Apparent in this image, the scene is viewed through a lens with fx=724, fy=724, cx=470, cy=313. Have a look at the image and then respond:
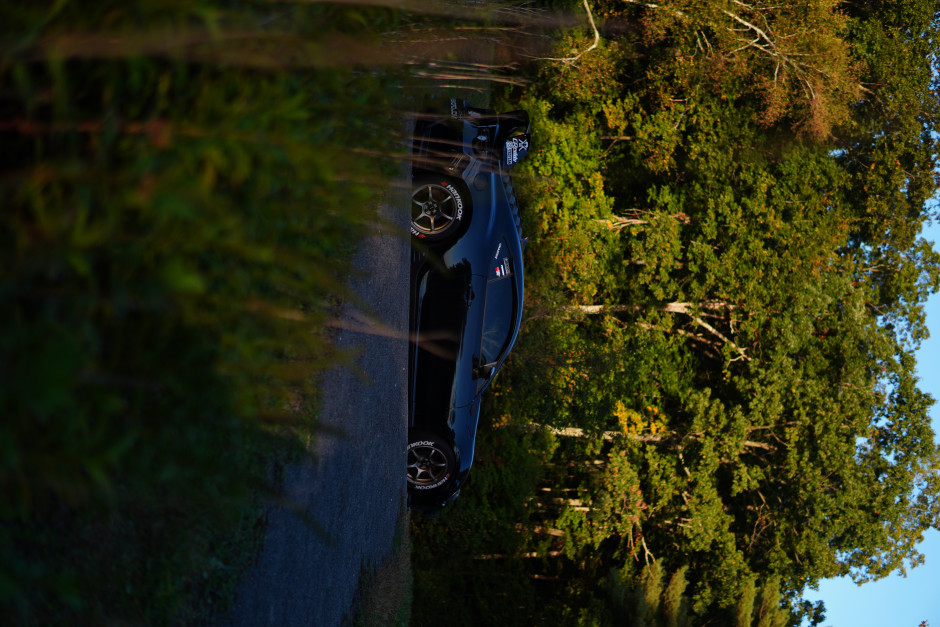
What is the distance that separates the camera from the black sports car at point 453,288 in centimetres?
819

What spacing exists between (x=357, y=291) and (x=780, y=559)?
14520mm

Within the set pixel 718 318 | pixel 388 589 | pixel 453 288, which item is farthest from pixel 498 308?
pixel 718 318

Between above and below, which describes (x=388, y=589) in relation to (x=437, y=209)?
A: below

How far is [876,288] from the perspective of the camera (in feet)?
62.6

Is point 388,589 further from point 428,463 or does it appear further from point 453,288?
point 453,288

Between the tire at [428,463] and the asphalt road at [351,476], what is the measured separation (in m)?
0.80

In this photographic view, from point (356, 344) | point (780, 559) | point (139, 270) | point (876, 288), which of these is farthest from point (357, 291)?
point (876, 288)

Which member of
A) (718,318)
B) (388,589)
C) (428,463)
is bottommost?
(718,318)

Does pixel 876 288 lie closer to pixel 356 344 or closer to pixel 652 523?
pixel 652 523

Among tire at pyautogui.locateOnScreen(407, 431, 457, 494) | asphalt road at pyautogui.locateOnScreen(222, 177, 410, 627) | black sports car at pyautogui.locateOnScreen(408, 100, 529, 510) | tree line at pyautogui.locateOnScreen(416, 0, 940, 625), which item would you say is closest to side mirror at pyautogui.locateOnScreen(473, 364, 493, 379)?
black sports car at pyautogui.locateOnScreen(408, 100, 529, 510)

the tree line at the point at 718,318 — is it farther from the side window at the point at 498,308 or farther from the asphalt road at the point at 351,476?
the asphalt road at the point at 351,476

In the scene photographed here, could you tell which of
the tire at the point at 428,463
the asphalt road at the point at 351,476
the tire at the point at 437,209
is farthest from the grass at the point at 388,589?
the tire at the point at 437,209

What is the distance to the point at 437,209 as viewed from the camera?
26.9 ft

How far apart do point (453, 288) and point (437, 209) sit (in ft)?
3.00
